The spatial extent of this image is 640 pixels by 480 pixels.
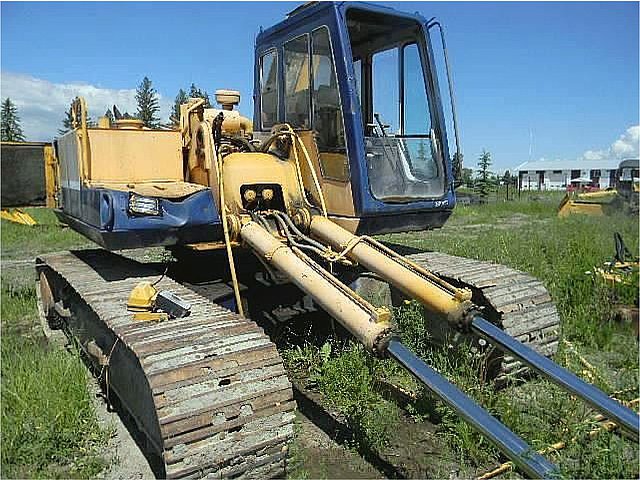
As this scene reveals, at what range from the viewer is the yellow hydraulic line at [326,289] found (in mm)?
3348

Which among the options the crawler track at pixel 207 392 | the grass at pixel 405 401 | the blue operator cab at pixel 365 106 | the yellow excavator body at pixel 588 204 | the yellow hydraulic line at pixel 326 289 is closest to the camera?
the crawler track at pixel 207 392

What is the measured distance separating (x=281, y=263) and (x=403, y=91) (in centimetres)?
240

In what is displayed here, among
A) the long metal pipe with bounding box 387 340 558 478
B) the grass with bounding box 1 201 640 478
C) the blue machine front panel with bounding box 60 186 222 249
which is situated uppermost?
the blue machine front panel with bounding box 60 186 222 249

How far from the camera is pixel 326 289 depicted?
12.4 feet

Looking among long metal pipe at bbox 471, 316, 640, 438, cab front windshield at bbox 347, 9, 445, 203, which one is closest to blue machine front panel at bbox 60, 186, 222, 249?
cab front windshield at bbox 347, 9, 445, 203

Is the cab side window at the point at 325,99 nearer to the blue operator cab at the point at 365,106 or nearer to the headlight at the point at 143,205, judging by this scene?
the blue operator cab at the point at 365,106

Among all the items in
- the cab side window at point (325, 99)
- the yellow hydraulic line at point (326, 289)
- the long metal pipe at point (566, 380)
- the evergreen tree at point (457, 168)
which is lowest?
the long metal pipe at point (566, 380)

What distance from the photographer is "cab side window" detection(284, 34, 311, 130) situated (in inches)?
210

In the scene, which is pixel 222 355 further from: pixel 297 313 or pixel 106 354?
pixel 297 313

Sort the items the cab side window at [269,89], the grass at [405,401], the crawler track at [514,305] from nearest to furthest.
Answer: the grass at [405,401]
the crawler track at [514,305]
the cab side window at [269,89]

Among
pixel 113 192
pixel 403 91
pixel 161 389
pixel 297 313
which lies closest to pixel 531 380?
pixel 297 313

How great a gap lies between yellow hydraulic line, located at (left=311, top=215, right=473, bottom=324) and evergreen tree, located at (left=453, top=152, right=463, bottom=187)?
4.68 feet

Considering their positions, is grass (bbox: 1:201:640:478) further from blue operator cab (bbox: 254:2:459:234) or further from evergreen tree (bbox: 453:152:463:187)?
evergreen tree (bbox: 453:152:463:187)

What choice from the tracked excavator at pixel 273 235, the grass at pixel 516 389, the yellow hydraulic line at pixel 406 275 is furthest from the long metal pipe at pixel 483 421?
the yellow hydraulic line at pixel 406 275
